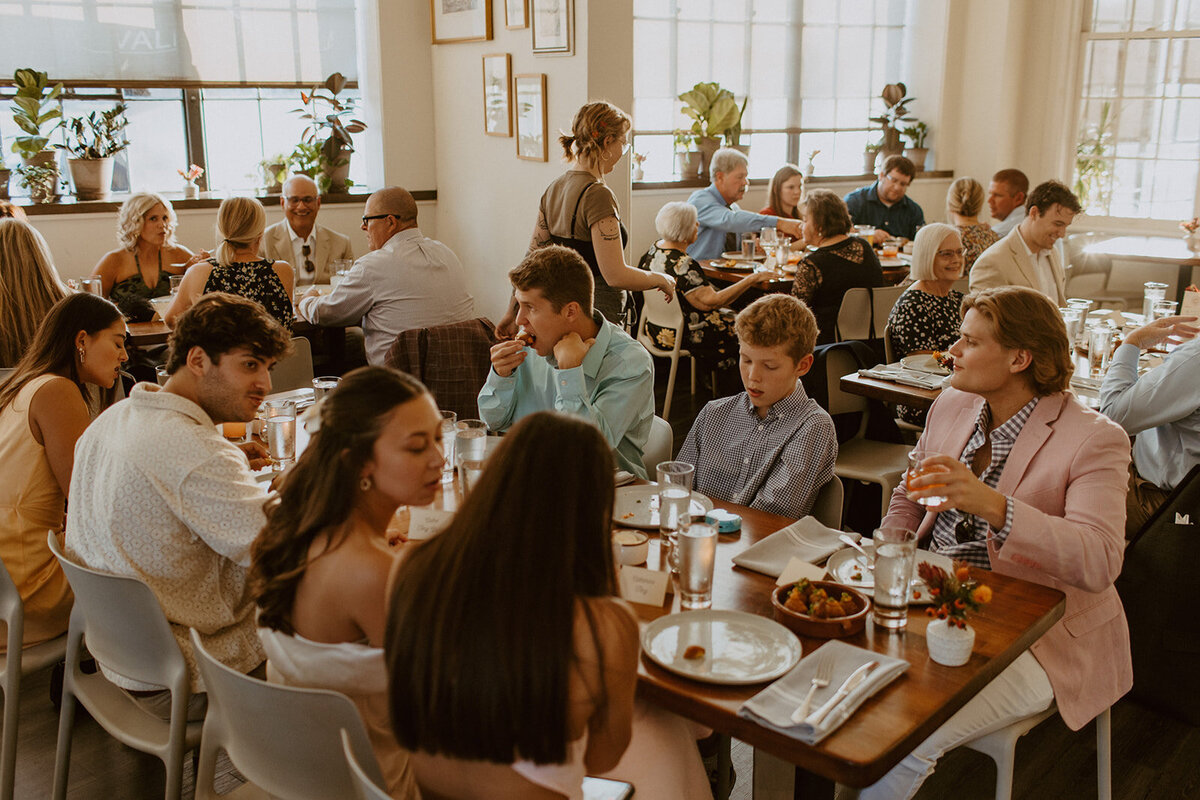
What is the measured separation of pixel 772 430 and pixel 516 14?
399cm

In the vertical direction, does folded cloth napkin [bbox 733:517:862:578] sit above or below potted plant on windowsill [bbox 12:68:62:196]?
below

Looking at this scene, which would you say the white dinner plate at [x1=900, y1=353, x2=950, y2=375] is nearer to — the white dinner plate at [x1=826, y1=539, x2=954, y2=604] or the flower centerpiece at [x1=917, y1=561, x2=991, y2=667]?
the white dinner plate at [x1=826, y1=539, x2=954, y2=604]

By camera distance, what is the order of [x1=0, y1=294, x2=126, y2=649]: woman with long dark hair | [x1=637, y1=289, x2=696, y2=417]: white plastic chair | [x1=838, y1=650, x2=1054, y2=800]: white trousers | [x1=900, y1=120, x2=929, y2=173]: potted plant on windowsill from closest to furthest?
[x1=838, y1=650, x2=1054, y2=800]: white trousers < [x1=0, y1=294, x2=126, y2=649]: woman with long dark hair < [x1=637, y1=289, x2=696, y2=417]: white plastic chair < [x1=900, y1=120, x2=929, y2=173]: potted plant on windowsill

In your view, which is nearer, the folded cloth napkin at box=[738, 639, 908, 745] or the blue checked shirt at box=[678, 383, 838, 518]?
the folded cloth napkin at box=[738, 639, 908, 745]

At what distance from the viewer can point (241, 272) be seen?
4.07 meters

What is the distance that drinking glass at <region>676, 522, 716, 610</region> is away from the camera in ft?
6.00

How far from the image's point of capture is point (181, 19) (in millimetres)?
6336

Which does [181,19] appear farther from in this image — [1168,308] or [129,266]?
[1168,308]

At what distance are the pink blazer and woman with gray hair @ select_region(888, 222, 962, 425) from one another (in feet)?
5.89

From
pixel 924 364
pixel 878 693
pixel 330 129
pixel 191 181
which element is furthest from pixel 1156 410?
pixel 191 181

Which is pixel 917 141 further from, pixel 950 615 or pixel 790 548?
pixel 950 615

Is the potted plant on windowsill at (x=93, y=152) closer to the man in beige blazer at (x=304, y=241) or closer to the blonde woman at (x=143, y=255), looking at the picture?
the man in beige blazer at (x=304, y=241)

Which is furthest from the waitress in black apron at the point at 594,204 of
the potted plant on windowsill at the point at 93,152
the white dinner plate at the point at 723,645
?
the potted plant on windowsill at the point at 93,152

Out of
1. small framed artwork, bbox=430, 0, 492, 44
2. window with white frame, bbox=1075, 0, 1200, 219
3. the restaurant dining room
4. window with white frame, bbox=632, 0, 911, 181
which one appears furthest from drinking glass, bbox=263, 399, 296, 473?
window with white frame, bbox=1075, 0, 1200, 219
